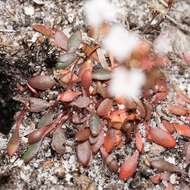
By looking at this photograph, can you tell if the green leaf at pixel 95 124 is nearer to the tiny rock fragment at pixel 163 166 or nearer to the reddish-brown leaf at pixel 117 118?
the reddish-brown leaf at pixel 117 118

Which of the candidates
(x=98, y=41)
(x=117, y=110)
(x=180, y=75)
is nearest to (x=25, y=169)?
(x=117, y=110)

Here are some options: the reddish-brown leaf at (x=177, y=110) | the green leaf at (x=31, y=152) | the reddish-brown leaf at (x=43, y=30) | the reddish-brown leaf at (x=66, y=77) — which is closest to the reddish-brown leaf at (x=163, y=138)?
the reddish-brown leaf at (x=177, y=110)

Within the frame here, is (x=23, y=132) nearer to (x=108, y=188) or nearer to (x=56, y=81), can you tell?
(x=56, y=81)

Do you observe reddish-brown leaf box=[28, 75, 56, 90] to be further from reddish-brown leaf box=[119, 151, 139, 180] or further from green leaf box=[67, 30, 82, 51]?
reddish-brown leaf box=[119, 151, 139, 180]

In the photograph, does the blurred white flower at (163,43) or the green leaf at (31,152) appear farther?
the blurred white flower at (163,43)

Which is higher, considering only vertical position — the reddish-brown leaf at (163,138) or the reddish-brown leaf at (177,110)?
the reddish-brown leaf at (177,110)

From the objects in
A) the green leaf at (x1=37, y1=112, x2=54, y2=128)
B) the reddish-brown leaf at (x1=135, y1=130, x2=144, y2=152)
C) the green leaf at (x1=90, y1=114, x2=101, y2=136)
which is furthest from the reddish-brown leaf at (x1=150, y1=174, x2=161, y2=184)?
the green leaf at (x1=37, y1=112, x2=54, y2=128)
